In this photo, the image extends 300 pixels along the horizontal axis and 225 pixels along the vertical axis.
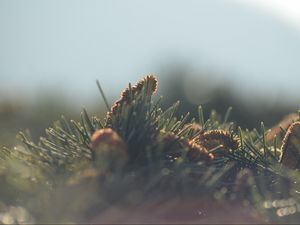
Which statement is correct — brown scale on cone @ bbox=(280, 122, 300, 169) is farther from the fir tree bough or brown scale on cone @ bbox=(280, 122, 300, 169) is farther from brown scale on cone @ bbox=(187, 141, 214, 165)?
brown scale on cone @ bbox=(187, 141, 214, 165)

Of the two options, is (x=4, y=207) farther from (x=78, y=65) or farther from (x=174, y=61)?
(x=78, y=65)

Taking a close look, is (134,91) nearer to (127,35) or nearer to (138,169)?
(138,169)

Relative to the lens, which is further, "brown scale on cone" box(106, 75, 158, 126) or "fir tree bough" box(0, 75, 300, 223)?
"brown scale on cone" box(106, 75, 158, 126)

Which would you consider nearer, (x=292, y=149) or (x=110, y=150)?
(x=110, y=150)

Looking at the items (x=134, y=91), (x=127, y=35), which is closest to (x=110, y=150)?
(x=134, y=91)

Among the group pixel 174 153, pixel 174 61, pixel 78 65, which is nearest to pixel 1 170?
pixel 174 153

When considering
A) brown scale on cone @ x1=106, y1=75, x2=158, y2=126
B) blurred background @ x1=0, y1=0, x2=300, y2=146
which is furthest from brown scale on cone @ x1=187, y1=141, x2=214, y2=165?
blurred background @ x1=0, y1=0, x2=300, y2=146

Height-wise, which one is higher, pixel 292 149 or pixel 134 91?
pixel 134 91

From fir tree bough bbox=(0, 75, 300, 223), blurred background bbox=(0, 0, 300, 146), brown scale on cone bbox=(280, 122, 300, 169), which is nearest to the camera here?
fir tree bough bbox=(0, 75, 300, 223)
